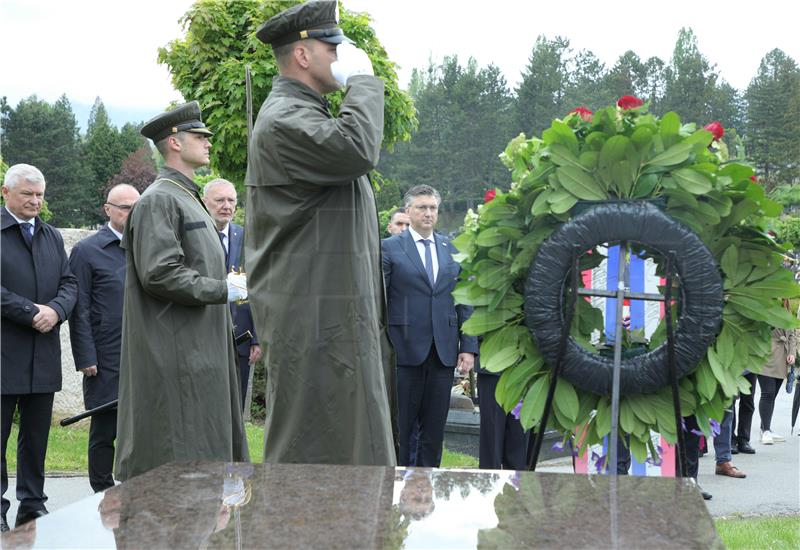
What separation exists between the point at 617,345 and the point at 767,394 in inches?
308

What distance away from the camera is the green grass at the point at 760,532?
5.81 m

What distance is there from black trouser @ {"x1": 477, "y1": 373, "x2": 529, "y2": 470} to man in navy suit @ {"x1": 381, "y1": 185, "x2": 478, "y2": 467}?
9.6 inches

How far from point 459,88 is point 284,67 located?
71.8 meters

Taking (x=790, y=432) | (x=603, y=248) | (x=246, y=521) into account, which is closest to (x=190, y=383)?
(x=603, y=248)

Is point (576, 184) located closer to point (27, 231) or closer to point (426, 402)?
point (426, 402)

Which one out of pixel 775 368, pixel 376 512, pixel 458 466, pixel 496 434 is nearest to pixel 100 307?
pixel 496 434

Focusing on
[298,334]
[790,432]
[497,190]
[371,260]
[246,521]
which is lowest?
[790,432]

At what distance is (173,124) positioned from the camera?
218 inches

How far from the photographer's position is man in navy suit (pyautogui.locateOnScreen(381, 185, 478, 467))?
759 cm

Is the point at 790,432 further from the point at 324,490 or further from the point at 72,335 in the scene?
the point at 324,490

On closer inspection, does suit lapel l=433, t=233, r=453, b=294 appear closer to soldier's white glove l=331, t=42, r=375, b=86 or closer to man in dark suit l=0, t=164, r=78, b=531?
man in dark suit l=0, t=164, r=78, b=531

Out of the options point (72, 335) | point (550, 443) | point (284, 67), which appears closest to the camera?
point (284, 67)

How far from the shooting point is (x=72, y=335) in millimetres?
6855

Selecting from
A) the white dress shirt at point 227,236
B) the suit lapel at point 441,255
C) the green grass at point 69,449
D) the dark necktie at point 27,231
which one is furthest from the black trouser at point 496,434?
the dark necktie at point 27,231
